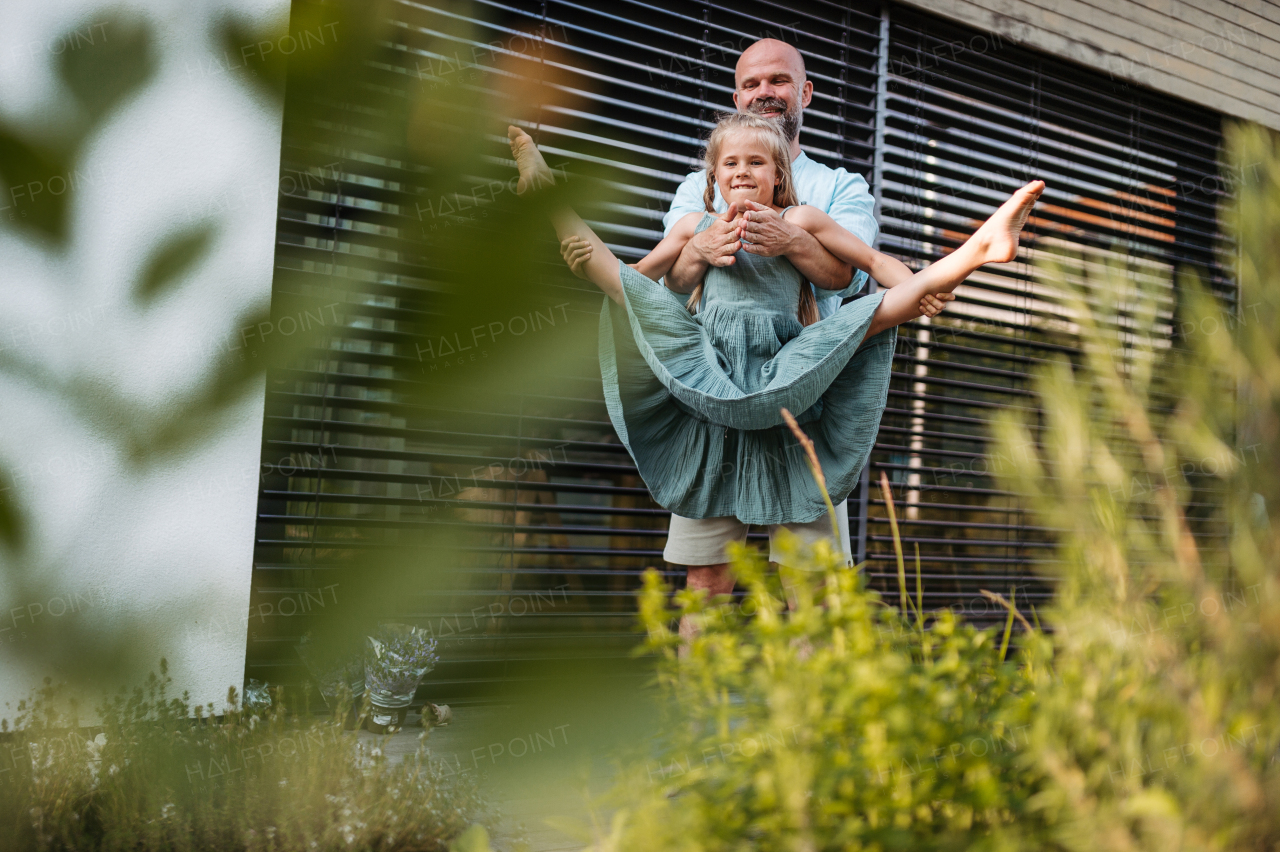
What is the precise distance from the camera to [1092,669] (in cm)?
64

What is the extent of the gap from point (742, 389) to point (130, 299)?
1498mm

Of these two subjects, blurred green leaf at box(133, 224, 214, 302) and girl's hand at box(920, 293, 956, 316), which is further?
girl's hand at box(920, 293, 956, 316)

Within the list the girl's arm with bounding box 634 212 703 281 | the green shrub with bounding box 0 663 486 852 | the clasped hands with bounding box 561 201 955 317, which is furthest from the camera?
the girl's arm with bounding box 634 212 703 281

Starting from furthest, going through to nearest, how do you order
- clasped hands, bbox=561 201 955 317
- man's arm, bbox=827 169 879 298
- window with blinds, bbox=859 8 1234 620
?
window with blinds, bbox=859 8 1234 620
man's arm, bbox=827 169 879 298
clasped hands, bbox=561 201 955 317

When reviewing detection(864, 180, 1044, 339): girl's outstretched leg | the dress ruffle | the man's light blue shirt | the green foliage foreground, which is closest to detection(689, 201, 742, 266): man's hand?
the dress ruffle

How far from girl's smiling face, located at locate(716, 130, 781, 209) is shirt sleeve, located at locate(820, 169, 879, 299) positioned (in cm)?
20

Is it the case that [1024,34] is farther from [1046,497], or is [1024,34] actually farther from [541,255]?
[541,255]

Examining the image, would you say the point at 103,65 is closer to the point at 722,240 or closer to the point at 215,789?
the point at 215,789

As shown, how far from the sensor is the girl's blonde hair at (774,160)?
5.98 ft

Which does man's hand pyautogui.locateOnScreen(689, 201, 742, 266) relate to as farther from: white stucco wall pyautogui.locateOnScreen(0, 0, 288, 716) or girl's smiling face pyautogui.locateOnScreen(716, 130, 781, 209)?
white stucco wall pyautogui.locateOnScreen(0, 0, 288, 716)

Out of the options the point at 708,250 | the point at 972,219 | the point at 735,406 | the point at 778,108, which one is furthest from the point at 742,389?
the point at 972,219

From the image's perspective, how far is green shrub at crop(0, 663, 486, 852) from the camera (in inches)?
14.6

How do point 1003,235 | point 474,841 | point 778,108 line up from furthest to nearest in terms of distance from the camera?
point 778,108, point 1003,235, point 474,841

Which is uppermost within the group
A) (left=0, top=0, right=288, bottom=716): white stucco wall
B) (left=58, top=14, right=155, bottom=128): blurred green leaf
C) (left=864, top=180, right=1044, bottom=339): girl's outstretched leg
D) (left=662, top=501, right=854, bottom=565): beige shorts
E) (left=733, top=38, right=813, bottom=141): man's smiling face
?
(left=733, top=38, right=813, bottom=141): man's smiling face
